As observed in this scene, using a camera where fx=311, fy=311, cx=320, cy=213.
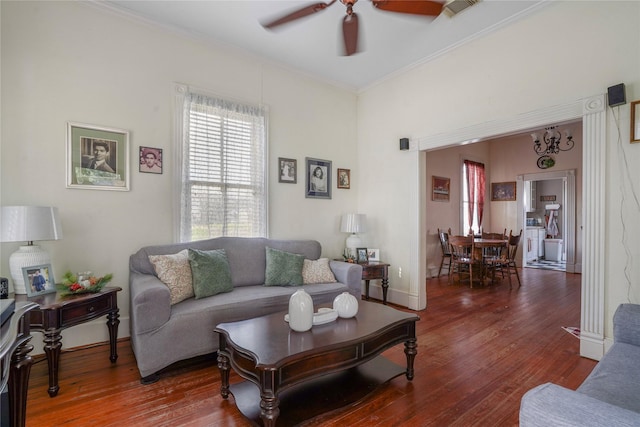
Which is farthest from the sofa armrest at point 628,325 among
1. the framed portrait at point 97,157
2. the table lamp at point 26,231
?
the framed portrait at point 97,157

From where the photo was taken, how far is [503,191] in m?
7.73

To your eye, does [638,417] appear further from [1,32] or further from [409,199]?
[1,32]

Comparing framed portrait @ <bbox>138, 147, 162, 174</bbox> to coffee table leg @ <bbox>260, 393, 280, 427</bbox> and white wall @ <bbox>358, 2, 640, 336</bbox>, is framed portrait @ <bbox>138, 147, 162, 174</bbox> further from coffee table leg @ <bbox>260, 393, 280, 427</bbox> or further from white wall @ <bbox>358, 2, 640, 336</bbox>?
white wall @ <bbox>358, 2, 640, 336</bbox>

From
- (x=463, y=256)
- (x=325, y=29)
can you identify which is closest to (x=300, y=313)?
(x=325, y=29)

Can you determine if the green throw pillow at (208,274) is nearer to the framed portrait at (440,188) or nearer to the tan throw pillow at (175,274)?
the tan throw pillow at (175,274)

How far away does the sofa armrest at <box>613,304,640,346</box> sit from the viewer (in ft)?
5.74

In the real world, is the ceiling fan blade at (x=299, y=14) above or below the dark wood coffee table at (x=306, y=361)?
above

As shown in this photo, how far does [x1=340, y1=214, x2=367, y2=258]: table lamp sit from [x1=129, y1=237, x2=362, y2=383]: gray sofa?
80cm

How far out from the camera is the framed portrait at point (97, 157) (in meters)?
2.84

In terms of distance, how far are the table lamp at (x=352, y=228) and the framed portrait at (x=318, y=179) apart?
467 mm

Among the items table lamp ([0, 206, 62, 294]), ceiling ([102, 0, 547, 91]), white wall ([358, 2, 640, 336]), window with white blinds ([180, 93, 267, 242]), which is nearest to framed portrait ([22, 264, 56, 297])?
table lamp ([0, 206, 62, 294])

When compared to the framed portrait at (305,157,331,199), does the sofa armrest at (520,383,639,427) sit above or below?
below

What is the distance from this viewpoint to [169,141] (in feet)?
11.0

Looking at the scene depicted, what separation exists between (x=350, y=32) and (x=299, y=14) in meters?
0.40
